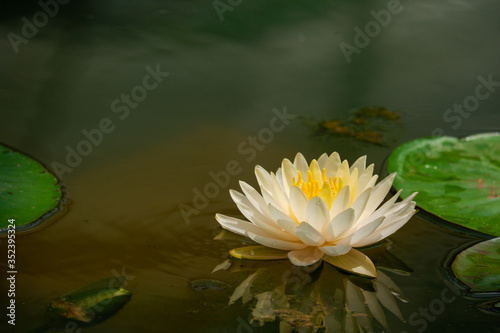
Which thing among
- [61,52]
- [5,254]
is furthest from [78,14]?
[5,254]

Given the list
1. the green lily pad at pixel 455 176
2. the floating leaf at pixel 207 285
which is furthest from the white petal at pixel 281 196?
the green lily pad at pixel 455 176

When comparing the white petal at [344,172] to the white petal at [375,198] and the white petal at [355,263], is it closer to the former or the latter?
the white petal at [375,198]

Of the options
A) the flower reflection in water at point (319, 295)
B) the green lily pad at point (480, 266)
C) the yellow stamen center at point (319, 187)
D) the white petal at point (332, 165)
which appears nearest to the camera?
the flower reflection in water at point (319, 295)

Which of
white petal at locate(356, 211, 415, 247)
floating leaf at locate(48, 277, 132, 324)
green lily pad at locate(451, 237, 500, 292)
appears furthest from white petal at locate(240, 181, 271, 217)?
green lily pad at locate(451, 237, 500, 292)

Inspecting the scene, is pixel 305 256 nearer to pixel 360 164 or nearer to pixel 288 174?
pixel 288 174

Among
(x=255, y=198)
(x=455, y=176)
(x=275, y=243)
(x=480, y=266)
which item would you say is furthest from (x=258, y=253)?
(x=455, y=176)

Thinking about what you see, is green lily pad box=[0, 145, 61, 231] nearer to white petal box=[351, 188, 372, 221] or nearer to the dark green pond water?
the dark green pond water

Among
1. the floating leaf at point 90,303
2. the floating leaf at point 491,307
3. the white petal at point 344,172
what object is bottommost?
the floating leaf at point 491,307
